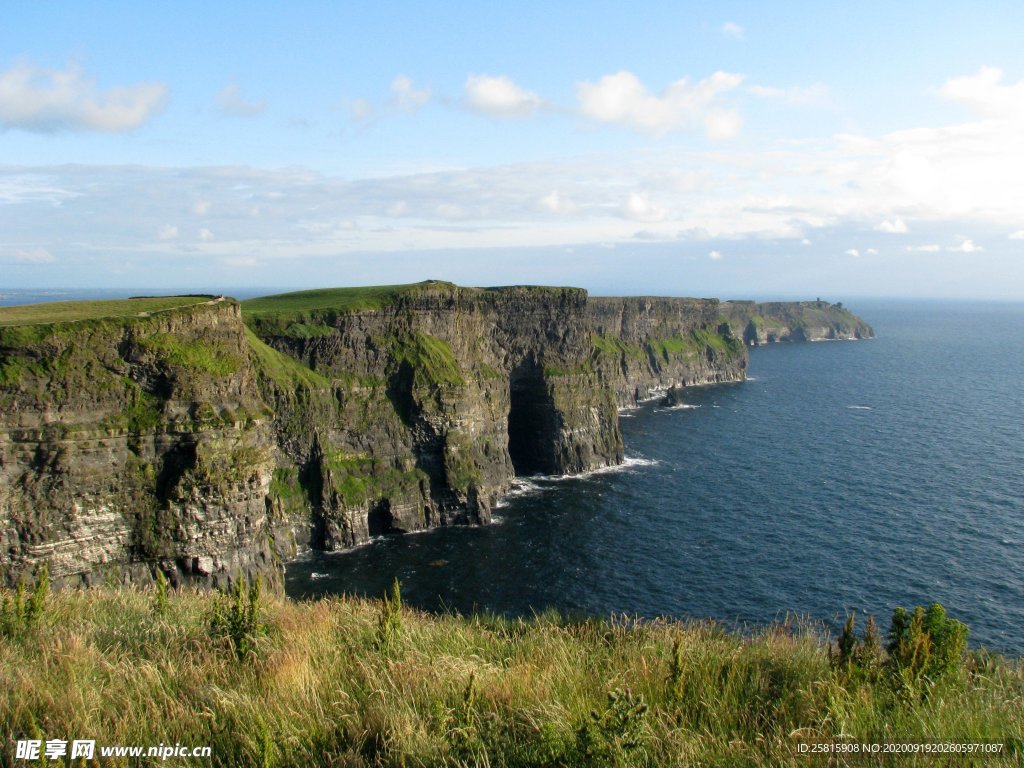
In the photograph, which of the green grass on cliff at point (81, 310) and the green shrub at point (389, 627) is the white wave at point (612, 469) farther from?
the green shrub at point (389, 627)

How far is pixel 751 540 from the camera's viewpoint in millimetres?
74438

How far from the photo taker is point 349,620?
52.2 feet

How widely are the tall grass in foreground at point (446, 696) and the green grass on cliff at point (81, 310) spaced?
4623cm

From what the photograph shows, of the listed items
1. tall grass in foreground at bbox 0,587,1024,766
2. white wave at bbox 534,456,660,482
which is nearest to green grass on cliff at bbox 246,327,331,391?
white wave at bbox 534,456,660,482

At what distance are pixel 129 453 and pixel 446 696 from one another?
4720 cm

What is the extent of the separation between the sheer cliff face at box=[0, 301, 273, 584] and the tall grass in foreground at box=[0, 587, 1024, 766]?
124 feet

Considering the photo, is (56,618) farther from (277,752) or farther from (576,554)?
(576,554)

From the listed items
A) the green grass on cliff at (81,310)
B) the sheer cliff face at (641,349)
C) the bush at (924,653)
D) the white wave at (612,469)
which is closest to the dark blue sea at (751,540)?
the white wave at (612,469)

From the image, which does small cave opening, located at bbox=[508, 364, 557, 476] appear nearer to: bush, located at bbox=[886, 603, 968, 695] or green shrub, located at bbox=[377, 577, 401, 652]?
bush, located at bbox=[886, 603, 968, 695]

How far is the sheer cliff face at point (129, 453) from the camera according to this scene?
46.3 metres

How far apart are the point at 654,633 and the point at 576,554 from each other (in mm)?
55813

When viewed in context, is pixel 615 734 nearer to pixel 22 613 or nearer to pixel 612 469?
pixel 22 613

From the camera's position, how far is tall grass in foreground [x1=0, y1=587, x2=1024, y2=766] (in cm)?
938

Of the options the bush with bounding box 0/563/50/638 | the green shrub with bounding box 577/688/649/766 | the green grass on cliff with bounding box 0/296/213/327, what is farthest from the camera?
the green grass on cliff with bounding box 0/296/213/327
